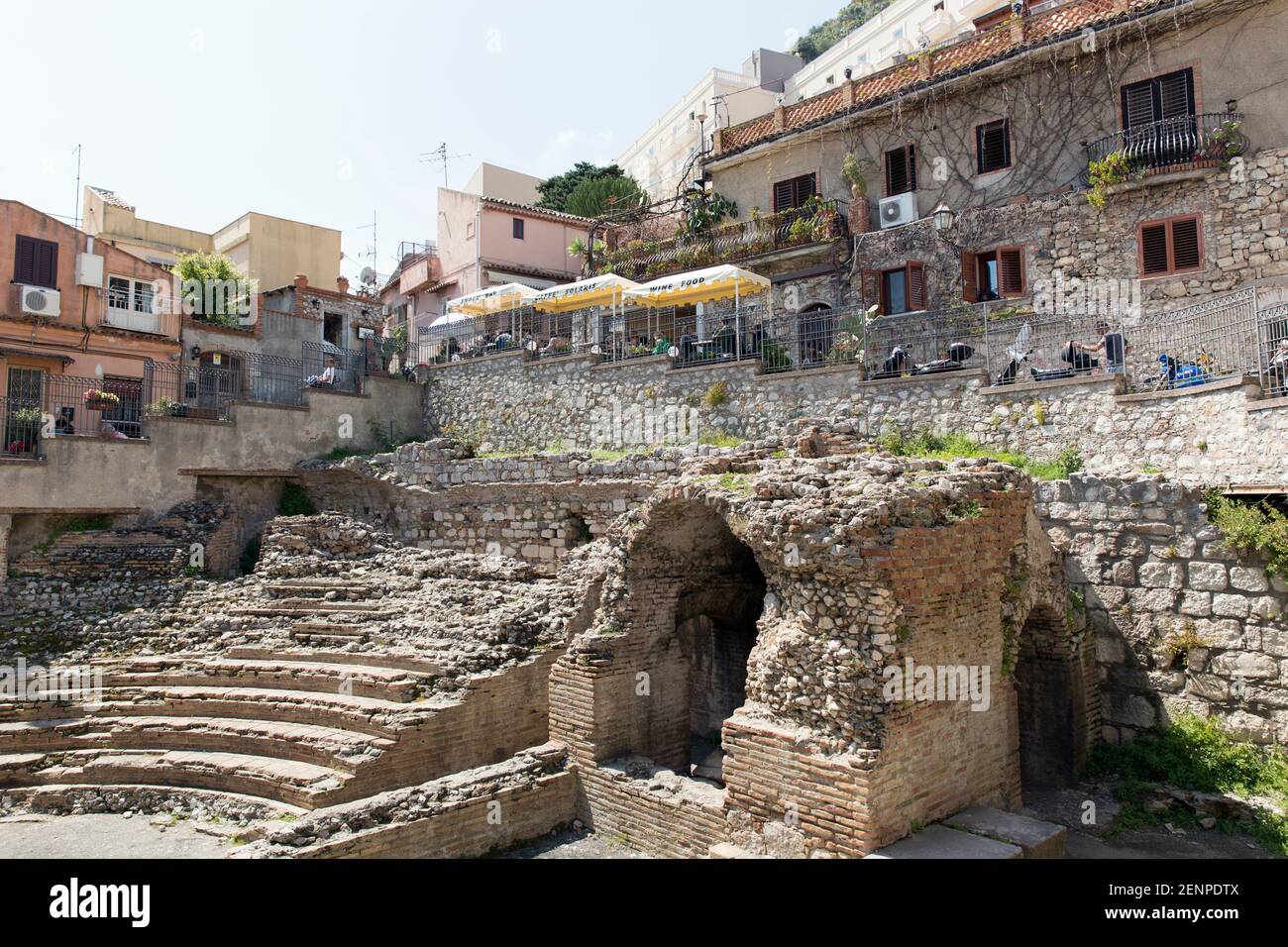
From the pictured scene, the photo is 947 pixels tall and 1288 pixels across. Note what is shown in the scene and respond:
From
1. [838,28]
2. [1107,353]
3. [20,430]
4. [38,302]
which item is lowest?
[20,430]

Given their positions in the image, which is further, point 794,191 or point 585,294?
point 794,191

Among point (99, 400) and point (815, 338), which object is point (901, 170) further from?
point (99, 400)

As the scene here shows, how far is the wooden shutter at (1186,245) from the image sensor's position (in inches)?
631

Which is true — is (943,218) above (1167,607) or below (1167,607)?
above

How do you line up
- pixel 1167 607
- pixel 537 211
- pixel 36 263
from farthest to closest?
pixel 537 211, pixel 36 263, pixel 1167 607

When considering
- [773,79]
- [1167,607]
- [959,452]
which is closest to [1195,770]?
[1167,607]

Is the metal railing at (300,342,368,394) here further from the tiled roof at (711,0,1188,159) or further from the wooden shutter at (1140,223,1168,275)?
the wooden shutter at (1140,223,1168,275)

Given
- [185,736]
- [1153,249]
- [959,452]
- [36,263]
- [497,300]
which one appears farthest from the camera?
[497,300]

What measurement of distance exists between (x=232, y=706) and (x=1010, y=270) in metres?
16.5

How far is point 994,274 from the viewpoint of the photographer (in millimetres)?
18516

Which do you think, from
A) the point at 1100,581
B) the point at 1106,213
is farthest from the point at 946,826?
the point at 1106,213

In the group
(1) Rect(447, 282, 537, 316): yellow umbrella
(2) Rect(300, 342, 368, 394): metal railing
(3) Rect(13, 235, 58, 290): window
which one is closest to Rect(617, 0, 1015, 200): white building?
(1) Rect(447, 282, 537, 316): yellow umbrella

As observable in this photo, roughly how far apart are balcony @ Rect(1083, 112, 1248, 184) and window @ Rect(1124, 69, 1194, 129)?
10.7 inches
